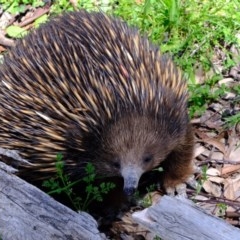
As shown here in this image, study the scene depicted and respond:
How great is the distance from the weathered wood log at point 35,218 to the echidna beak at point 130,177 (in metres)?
0.33

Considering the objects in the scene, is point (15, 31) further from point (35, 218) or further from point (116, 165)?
point (35, 218)

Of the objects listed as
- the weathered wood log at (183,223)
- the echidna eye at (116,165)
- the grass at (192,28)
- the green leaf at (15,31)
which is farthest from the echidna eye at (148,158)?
the green leaf at (15,31)

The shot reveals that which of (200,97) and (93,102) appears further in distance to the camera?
(200,97)

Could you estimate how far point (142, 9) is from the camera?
4.55 meters

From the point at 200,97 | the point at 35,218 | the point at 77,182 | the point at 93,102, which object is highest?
the point at 93,102

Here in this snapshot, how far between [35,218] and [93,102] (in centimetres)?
73

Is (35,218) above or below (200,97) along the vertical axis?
above

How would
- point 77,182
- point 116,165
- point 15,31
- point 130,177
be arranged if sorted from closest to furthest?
point 130,177, point 116,165, point 77,182, point 15,31

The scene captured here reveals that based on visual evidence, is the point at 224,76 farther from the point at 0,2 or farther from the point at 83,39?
the point at 0,2

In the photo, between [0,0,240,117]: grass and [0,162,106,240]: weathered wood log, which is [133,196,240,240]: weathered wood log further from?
[0,0,240,117]: grass

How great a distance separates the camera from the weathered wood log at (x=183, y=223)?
104 inches

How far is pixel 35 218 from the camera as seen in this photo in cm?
264

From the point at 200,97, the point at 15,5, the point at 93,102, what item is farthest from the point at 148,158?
the point at 15,5

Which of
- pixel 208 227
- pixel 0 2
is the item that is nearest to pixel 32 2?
pixel 0 2
